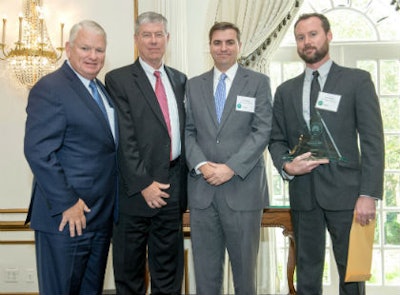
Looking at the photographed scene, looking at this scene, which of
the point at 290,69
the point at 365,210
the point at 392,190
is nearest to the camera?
the point at 365,210

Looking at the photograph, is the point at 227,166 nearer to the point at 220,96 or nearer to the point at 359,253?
the point at 220,96

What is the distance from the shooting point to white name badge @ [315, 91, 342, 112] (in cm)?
230

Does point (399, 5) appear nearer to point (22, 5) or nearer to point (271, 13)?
point (271, 13)

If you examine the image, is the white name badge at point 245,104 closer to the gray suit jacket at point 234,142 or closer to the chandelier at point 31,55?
the gray suit jacket at point 234,142

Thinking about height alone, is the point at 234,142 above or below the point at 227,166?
above

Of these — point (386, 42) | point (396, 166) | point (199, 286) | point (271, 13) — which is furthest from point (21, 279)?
point (386, 42)

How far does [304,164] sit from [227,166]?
399mm

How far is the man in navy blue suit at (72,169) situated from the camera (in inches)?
80.6

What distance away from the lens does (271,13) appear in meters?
4.11

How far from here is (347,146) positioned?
7.52 ft

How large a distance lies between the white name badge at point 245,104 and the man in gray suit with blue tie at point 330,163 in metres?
0.20

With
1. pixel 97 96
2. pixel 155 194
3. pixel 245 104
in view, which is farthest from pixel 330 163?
pixel 97 96

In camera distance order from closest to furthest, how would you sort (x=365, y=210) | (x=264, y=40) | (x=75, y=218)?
(x=75, y=218) → (x=365, y=210) → (x=264, y=40)

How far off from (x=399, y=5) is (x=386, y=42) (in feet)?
1.13
